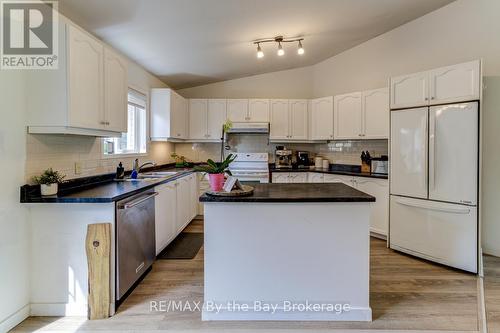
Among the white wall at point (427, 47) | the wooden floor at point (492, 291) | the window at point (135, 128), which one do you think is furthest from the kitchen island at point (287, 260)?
the white wall at point (427, 47)

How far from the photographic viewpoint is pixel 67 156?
2623mm

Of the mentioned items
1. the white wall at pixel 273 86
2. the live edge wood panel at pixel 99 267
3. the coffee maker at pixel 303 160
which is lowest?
the live edge wood panel at pixel 99 267

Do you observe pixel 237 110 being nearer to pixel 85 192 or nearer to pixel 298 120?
pixel 298 120

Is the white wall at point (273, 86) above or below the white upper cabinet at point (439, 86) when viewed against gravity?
above

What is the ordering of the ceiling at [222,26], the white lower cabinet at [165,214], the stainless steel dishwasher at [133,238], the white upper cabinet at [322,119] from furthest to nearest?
1. the white upper cabinet at [322,119]
2. the white lower cabinet at [165,214]
3. the ceiling at [222,26]
4. the stainless steel dishwasher at [133,238]

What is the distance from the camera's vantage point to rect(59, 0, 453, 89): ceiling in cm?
270

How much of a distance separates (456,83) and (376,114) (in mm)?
1345

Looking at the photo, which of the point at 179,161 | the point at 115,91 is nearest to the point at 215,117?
the point at 179,161

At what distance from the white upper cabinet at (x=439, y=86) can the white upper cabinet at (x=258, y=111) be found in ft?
7.88

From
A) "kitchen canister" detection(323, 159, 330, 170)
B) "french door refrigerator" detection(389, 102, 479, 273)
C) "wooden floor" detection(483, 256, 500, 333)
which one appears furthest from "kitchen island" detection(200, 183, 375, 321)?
Answer: "kitchen canister" detection(323, 159, 330, 170)

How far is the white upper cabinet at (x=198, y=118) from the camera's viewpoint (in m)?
5.60

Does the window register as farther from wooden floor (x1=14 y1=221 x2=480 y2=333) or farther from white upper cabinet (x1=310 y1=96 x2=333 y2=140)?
white upper cabinet (x1=310 y1=96 x2=333 y2=140)

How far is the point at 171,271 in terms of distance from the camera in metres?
3.05

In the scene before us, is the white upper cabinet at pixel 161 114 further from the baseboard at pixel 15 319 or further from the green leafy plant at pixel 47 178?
the baseboard at pixel 15 319
